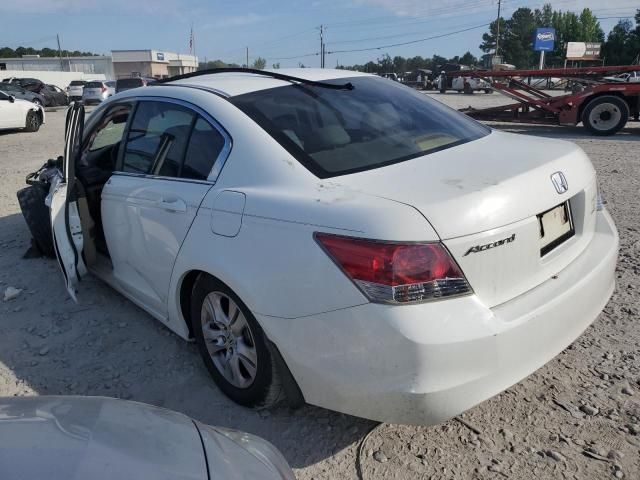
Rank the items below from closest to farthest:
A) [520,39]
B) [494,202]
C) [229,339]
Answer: [494,202]
[229,339]
[520,39]

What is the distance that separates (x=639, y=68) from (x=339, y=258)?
14366 millimetres

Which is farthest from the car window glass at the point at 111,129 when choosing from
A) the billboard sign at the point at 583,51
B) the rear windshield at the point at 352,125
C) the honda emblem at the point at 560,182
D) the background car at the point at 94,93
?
the billboard sign at the point at 583,51

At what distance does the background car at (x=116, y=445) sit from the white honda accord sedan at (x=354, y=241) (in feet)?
1.94

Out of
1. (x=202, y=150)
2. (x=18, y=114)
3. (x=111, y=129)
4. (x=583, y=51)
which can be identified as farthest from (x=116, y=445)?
(x=583, y=51)

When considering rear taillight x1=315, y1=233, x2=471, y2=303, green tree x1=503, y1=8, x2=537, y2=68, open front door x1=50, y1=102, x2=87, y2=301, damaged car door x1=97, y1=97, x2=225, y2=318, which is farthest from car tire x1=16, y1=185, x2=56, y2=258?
green tree x1=503, y1=8, x2=537, y2=68

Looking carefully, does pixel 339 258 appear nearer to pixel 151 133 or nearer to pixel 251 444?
pixel 251 444

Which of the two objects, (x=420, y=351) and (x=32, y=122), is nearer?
(x=420, y=351)

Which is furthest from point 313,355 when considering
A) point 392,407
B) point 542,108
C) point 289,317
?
point 542,108

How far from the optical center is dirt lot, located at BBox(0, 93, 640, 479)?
2.41 m

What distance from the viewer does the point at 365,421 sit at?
2.69 meters

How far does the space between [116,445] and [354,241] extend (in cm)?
105

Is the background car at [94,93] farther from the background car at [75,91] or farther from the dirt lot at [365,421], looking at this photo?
the dirt lot at [365,421]

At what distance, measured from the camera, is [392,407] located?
2115 millimetres

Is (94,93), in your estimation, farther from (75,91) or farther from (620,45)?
(620,45)
